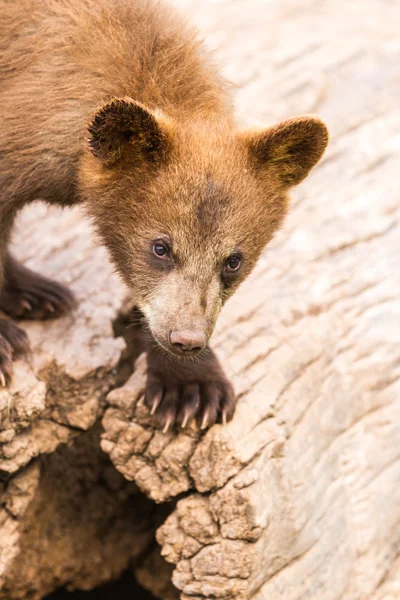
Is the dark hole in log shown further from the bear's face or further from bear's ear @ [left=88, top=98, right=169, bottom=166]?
bear's ear @ [left=88, top=98, right=169, bottom=166]

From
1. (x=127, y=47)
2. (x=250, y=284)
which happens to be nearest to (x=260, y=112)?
(x=250, y=284)

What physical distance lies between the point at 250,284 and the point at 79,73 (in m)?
1.66

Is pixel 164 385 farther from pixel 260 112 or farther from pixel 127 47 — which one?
pixel 260 112

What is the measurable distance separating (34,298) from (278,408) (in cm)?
149

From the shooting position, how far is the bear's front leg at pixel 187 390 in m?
4.29

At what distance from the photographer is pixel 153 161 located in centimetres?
400

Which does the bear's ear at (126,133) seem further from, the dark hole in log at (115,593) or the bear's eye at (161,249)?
the dark hole in log at (115,593)

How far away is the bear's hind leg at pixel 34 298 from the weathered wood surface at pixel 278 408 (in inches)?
3.7

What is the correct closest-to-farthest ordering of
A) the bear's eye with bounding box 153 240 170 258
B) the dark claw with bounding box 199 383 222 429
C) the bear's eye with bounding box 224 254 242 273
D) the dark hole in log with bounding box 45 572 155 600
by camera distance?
the bear's eye with bounding box 153 240 170 258 < the bear's eye with bounding box 224 254 242 273 < the dark claw with bounding box 199 383 222 429 < the dark hole in log with bounding box 45 572 155 600

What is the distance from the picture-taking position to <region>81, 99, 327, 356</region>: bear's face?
3902 millimetres

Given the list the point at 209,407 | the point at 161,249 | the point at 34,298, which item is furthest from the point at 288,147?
the point at 34,298

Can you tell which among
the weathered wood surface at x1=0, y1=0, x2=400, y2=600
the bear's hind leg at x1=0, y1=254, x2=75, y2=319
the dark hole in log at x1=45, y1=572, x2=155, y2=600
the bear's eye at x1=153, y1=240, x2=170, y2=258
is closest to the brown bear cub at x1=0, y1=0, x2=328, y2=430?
the bear's eye at x1=153, y1=240, x2=170, y2=258

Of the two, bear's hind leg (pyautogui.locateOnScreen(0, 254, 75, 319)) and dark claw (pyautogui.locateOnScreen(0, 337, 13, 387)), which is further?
bear's hind leg (pyautogui.locateOnScreen(0, 254, 75, 319))

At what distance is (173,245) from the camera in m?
3.96
